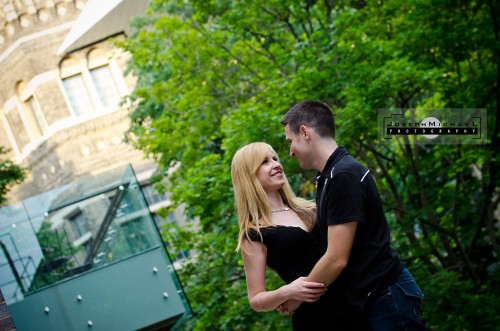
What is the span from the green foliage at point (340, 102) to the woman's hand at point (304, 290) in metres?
5.89

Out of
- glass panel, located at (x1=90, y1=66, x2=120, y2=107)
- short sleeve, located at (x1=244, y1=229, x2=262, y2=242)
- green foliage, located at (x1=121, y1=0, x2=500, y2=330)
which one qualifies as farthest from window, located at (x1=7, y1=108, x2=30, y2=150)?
short sleeve, located at (x1=244, y1=229, x2=262, y2=242)

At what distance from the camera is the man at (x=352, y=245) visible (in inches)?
112

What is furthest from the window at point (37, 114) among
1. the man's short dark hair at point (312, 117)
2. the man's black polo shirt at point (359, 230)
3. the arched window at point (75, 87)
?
the man's black polo shirt at point (359, 230)

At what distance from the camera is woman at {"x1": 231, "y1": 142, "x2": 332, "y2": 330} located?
3156 millimetres

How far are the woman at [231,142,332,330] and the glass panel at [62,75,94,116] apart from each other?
2648 centimetres

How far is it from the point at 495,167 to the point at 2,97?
22204 millimetres

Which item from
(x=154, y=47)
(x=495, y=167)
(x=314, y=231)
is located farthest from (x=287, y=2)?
(x=314, y=231)

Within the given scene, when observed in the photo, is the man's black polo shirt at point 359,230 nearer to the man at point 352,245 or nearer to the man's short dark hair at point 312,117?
the man at point 352,245

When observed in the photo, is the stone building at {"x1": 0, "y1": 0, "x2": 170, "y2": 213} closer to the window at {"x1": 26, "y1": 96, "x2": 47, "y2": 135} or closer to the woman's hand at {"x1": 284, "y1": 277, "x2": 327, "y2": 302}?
the window at {"x1": 26, "y1": 96, "x2": 47, "y2": 135}

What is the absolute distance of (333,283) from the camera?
305 centimetres

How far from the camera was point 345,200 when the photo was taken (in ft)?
9.27

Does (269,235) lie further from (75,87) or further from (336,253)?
(75,87)

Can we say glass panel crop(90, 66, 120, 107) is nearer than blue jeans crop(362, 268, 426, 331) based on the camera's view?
No

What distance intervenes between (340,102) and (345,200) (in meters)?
7.55
